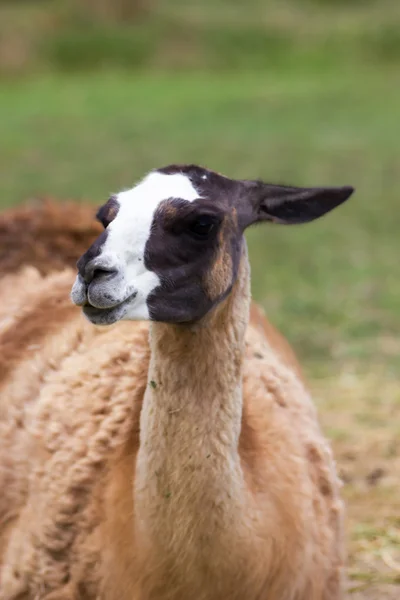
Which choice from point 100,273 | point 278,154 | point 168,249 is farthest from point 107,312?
point 278,154

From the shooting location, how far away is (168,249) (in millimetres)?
3039

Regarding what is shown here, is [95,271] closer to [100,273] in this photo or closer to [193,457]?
[100,273]

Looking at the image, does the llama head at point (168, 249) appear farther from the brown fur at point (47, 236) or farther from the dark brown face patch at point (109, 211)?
the brown fur at point (47, 236)

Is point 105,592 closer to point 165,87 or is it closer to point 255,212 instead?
point 255,212

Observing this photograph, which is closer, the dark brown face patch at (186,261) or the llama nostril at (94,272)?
the llama nostril at (94,272)

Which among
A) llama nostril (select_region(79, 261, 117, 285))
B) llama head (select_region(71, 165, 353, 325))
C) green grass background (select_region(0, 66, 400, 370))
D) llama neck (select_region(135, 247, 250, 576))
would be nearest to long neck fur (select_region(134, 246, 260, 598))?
llama neck (select_region(135, 247, 250, 576))

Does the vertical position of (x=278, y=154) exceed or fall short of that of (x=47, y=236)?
it exceeds it

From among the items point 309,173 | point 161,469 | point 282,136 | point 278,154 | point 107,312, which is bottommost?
point 161,469

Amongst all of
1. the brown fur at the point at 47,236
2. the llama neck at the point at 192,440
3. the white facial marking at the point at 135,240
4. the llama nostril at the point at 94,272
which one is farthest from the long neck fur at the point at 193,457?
the brown fur at the point at 47,236

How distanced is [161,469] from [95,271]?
0.68m

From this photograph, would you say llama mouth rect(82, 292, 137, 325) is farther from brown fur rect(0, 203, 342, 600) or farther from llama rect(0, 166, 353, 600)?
brown fur rect(0, 203, 342, 600)

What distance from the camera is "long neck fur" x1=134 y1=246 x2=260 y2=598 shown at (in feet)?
10.5

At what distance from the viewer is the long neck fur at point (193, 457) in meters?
3.20

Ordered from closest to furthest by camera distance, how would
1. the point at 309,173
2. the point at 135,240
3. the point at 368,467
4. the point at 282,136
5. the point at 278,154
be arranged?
the point at 135,240, the point at 368,467, the point at 309,173, the point at 278,154, the point at 282,136
